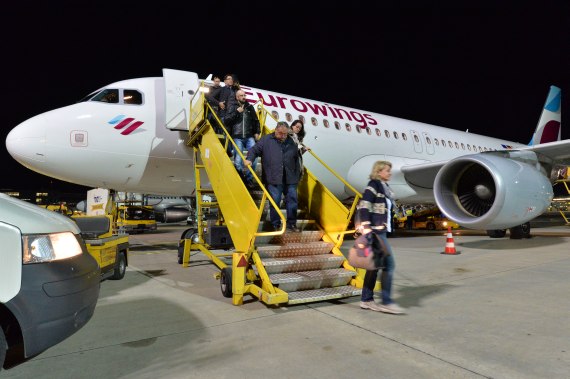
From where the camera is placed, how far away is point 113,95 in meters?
7.00

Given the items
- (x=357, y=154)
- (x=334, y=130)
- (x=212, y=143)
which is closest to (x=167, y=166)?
(x=212, y=143)

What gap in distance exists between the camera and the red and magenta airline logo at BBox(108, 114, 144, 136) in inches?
264

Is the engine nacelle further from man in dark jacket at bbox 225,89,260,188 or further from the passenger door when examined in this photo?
the passenger door

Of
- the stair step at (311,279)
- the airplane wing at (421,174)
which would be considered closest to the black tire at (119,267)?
the stair step at (311,279)

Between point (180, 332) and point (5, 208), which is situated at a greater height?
point (5, 208)

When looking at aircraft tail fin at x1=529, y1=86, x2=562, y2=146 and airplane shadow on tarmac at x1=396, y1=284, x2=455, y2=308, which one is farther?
aircraft tail fin at x1=529, y1=86, x2=562, y2=146

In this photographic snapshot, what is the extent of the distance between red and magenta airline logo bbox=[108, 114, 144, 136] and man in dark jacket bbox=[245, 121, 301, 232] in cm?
323

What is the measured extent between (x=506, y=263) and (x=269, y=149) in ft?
15.6

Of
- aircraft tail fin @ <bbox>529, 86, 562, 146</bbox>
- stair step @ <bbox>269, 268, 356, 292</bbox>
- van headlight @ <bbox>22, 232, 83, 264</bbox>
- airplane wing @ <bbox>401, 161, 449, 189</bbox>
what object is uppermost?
aircraft tail fin @ <bbox>529, 86, 562, 146</bbox>

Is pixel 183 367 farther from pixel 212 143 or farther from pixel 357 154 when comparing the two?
pixel 357 154

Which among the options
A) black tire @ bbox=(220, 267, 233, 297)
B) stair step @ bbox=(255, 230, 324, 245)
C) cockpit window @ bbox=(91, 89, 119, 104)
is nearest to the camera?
black tire @ bbox=(220, 267, 233, 297)

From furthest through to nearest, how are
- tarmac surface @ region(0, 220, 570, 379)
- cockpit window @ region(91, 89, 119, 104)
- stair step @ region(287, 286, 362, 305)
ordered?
1. cockpit window @ region(91, 89, 119, 104)
2. stair step @ region(287, 286, 362, 305)
3. tarmac surface @ region(0, 220, 570, 379)

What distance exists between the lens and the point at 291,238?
4.65 metres

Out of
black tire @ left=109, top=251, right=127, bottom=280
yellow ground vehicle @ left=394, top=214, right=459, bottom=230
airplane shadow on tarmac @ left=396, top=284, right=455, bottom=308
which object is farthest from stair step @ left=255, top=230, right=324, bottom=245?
yellow ground vehicle @ left=394, top=214, right=459, bottom=230
